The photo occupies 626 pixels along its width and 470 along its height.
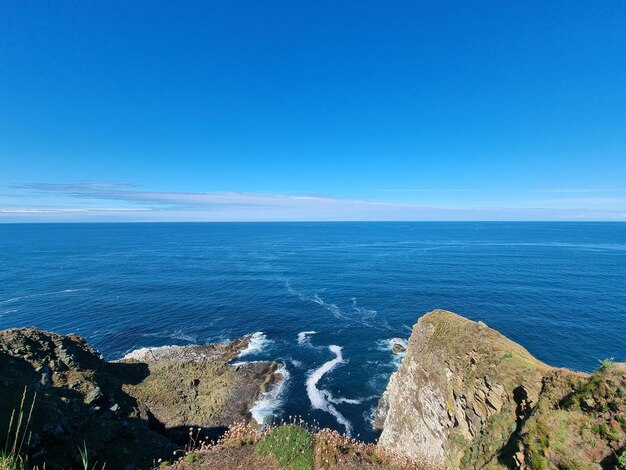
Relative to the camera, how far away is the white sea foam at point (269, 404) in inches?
1622

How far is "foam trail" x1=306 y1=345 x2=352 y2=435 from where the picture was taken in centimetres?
4092

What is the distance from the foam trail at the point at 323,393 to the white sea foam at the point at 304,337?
272 inches

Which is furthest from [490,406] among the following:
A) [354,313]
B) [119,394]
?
[354,313]

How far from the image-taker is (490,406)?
24.8 metres

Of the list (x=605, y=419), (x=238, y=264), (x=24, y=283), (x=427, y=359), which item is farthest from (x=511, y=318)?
(x=24, y=283)

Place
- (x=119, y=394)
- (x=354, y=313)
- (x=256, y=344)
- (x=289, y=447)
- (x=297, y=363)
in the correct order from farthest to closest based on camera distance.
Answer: (x=354, y=313) < (x=256, y=344) < (x=297, y=363) < (x=119, y=394) < (x=289, y=447)

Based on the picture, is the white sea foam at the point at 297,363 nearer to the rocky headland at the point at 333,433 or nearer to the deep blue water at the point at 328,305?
the deep blue water at the point at 328,305

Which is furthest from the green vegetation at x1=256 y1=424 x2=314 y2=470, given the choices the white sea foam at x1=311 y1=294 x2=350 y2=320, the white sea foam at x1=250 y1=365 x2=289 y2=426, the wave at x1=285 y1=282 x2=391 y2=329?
the white sea foam at x1=311 y1=294 x2=350 y2=320

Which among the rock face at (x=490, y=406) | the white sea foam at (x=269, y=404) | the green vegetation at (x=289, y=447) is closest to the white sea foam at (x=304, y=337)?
the white sea foam at (x=269, y=404)

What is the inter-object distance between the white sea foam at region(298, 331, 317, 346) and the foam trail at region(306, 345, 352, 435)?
6.92m

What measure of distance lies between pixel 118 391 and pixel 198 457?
2772 centimetres

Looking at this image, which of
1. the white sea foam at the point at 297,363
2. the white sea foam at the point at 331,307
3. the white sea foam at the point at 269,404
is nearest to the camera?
A: the white sea foam at the point at 269,404

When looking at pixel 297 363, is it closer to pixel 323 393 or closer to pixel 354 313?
pixel 323 393

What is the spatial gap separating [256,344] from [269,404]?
15929mm
